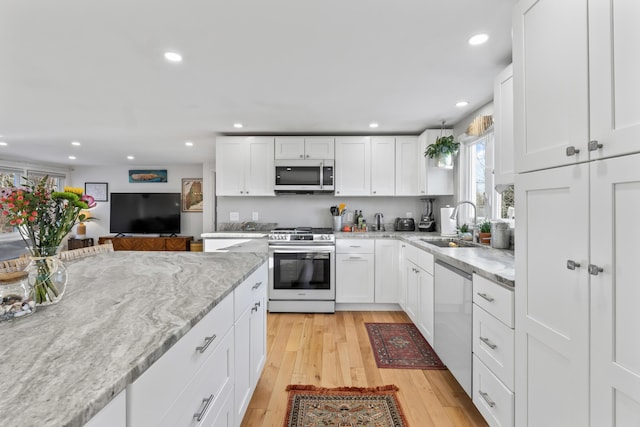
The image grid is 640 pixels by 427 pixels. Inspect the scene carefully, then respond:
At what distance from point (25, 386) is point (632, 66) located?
161 centimetres

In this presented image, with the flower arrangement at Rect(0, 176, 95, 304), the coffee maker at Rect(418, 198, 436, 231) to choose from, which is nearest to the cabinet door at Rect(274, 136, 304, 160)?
the coffee maker at Rect(418, 198, 436, 231)

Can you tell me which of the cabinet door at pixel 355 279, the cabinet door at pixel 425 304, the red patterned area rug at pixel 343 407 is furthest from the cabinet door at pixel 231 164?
the red patterned area rug at pixel 343 407

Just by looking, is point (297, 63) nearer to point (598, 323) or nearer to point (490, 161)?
point (490, 161)

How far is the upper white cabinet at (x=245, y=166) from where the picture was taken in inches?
154

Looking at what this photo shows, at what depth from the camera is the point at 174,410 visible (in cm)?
85

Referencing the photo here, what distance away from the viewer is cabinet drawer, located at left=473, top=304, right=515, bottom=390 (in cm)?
139

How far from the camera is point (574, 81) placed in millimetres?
998

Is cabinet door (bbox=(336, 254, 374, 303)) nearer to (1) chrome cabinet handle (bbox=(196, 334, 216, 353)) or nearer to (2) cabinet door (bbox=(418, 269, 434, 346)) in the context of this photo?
(2) cabinet door (bbox=(418, 269, 434, 346))

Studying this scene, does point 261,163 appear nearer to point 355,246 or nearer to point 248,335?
point 355,246

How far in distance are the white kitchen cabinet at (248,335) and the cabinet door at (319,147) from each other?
2132mm

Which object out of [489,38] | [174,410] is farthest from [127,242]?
[489,38]

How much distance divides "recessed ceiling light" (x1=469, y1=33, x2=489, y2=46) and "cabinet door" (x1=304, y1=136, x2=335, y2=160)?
7.21 ft

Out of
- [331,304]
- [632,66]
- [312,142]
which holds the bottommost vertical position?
[331,304]

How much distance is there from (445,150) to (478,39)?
169 centimetres
